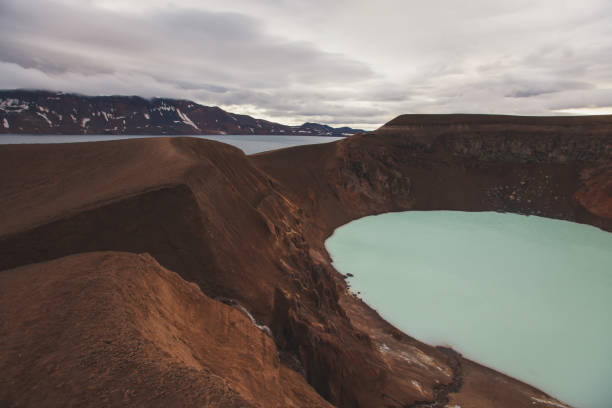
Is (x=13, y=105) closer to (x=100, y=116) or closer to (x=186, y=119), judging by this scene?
(x=100, y=116)

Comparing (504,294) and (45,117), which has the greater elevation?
(45,117)

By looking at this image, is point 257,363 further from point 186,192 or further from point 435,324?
point 435,324

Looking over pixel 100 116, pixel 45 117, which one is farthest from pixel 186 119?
pixel 45 117

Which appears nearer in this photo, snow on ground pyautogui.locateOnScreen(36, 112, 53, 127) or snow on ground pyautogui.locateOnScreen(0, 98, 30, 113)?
snow on ground pyautogui.locateOnScreen(0, 98, 30, 113)

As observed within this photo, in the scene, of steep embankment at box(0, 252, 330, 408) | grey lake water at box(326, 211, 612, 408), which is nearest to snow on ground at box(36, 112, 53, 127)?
grey lake water at box(326, 211, 612, 408)

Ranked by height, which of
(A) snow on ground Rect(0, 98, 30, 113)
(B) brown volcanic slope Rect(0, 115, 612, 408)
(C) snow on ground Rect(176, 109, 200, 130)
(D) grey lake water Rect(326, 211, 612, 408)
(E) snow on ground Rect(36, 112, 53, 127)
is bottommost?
(D) grey lake water Rect(326, 211, 612, 408)

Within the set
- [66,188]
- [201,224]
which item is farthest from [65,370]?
[66,188]

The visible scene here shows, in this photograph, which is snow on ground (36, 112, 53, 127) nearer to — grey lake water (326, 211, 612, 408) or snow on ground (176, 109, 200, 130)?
snow on ground (176, 109, 200, 130)
